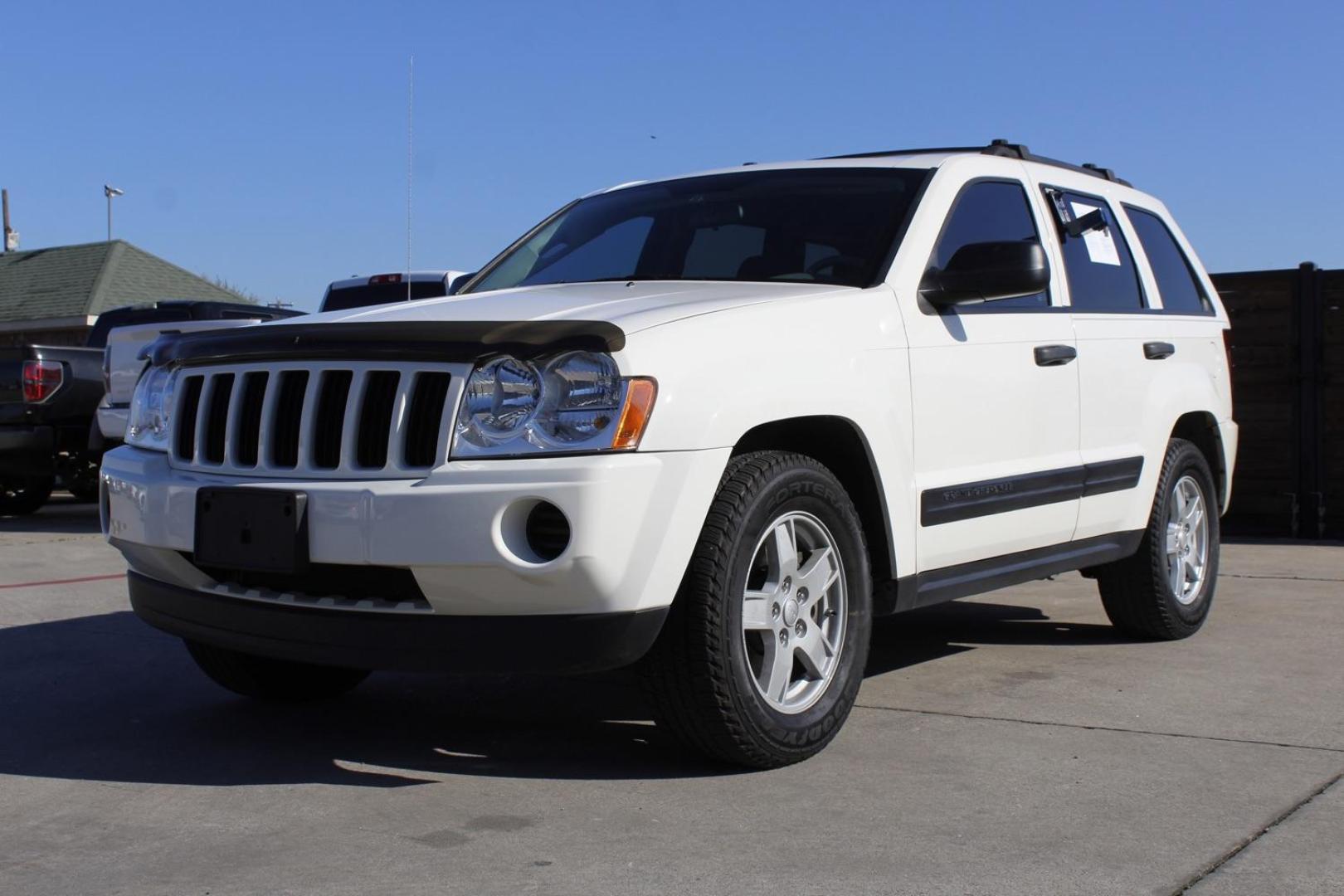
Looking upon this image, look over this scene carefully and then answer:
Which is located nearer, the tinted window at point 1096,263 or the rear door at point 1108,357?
the rear door at point 1108,357

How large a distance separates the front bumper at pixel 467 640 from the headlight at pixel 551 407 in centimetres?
42

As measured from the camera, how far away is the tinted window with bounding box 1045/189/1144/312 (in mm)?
5762

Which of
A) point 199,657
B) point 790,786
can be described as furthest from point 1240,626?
point 199,657

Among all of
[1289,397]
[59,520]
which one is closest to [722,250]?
[1289,397]

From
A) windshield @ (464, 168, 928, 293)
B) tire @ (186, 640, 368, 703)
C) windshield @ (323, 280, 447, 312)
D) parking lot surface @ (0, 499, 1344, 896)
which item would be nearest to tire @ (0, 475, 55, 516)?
windshield @ (323, 280, 447, 312)

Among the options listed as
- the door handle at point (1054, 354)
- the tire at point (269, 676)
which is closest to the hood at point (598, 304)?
the door handle at point (1054, 354)

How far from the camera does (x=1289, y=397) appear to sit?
10727 millimetres

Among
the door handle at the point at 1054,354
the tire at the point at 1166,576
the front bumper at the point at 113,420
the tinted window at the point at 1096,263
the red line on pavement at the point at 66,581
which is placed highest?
the tinted window at the point at 1096,263

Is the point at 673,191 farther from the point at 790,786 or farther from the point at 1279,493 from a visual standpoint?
the point at 1279,493

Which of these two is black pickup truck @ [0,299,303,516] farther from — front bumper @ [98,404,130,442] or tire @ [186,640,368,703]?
tire @ [186,640,368,703]

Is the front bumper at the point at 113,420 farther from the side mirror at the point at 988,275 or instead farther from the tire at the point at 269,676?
the side mirror at the point at 988,275

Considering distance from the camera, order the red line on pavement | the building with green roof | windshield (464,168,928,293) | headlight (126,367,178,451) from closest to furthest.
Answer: headlight (126,367,178,451)
windshield (464,168,928,293)
the red line on pavement
the building with green roof

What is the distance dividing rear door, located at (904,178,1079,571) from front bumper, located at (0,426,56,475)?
9.11 metres

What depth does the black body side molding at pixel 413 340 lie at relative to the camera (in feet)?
12.3
